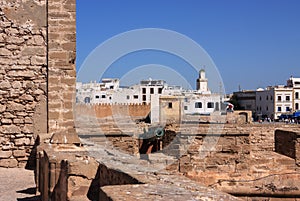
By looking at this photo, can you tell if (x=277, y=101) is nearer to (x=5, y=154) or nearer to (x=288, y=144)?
(x=288, y=144)

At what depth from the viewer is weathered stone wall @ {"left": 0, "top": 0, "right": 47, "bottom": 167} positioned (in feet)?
26.5

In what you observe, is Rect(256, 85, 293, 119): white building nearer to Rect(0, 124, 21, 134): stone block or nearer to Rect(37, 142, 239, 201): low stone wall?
Rect(0, 124, 21, 134): stone block

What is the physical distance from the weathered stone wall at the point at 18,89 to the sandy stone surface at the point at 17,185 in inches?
17.0

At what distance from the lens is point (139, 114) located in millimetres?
27906

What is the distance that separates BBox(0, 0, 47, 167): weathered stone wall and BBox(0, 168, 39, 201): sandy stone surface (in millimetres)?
433

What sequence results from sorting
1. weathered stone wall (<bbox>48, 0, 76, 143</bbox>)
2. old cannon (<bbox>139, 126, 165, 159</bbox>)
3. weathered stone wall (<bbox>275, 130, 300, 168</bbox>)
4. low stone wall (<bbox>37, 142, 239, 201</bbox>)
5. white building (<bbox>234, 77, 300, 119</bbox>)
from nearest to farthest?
low stone wall (<bbox>37, 142, 239, 201</bbox>) < weathered stone wall (<bbox>48, 0, 76, 143</bbox>) < weathered stone wall (<bbox>275, 130, 300, 168</bbox>) < old cannon (<bbox>139, 126, 165, 159</bbox>) < white building (<bbox>234, 77, 300, 119</bbox>)

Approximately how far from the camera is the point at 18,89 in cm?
809

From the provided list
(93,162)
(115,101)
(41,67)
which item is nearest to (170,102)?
(115,101)

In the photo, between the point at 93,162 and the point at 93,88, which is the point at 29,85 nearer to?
the point at 93,162

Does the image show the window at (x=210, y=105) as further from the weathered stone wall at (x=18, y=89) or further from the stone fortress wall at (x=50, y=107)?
the weathered stone wall at (x=18, y=89)

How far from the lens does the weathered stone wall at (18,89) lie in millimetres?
8062

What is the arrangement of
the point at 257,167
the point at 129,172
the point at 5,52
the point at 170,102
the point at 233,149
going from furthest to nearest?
the point at 170,102, the point at 5,52, the point at 233,149, the point at 257,167, the point at 129,172

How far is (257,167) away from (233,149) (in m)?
0.58


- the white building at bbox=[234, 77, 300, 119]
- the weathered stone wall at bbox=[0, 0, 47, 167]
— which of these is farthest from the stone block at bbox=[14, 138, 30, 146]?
the white building at bbox=[234, 77, 300, 119]
